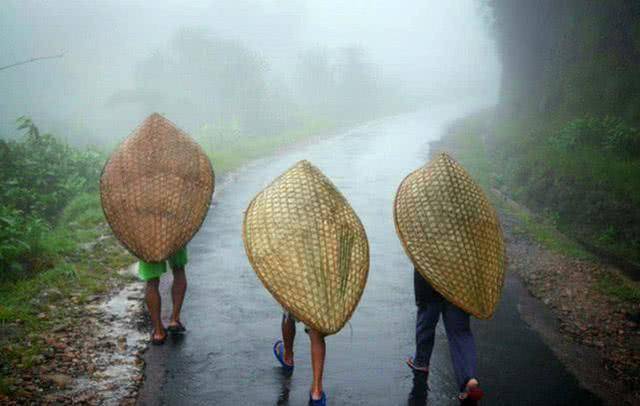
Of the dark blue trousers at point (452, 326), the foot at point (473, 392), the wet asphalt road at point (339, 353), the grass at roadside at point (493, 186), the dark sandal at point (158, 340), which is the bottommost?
the grass at roadside at point (493, 186)

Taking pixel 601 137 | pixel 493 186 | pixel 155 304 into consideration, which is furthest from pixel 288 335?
pixel 493 186

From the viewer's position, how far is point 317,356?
3.35 m

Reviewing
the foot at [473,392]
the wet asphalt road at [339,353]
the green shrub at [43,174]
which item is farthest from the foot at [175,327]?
the green shrub at [43,174]

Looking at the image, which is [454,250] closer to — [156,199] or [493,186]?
[156,199]

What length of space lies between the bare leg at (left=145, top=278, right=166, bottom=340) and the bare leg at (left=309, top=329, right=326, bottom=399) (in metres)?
1.52

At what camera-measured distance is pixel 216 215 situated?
354 inches

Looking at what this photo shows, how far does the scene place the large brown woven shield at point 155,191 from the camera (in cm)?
401

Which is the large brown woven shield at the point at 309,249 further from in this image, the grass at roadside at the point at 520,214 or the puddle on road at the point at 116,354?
the grass at roadside at the point at 520,214

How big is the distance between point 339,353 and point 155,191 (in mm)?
2023

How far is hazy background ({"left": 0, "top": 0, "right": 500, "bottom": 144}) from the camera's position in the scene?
2680 cm

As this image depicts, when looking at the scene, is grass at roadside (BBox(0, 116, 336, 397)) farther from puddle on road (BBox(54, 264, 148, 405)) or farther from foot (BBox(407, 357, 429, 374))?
foot (BBox(407, 357, 429, 374))

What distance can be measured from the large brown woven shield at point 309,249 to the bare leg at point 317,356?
0.19 metres

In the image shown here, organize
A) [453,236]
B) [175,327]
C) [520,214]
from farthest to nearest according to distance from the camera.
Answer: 1. [520,214]
2. [175,327]
3. [453,236]

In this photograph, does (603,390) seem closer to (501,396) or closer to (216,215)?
(501,396)
